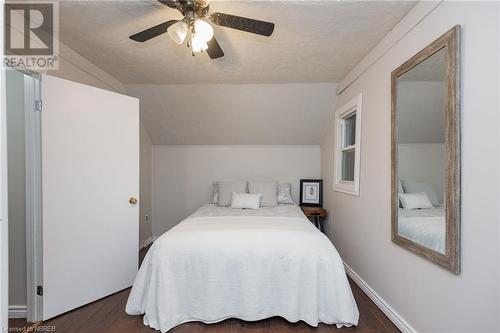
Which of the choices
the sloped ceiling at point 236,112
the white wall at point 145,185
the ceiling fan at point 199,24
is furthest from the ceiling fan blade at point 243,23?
the white wall at point 145,185

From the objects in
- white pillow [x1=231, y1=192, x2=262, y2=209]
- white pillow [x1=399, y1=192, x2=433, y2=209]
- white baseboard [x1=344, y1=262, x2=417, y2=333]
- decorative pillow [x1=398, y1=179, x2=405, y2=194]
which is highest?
decorative pillow [x1=398, y1=179, x2=405, y2=194]

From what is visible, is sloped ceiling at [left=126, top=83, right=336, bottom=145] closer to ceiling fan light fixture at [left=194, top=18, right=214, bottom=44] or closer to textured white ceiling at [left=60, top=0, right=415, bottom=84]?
textured white ceiling at [left=60, top=0, right=415, bottom=84]

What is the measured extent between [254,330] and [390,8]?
254 cm

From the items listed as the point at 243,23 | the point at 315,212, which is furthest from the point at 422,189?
the point at 315,212

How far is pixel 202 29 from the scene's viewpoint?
1.48 m

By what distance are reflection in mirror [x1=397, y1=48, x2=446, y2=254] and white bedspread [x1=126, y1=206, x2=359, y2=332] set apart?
62 centimetres

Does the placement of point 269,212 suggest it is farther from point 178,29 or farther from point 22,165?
point 22,165

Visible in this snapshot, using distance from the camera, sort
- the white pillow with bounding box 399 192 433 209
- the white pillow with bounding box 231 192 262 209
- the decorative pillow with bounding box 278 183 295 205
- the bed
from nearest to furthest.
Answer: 1. the bed
2. the white pillow with bounding box 399 192 433 209
3. the white pillow with bounding box 231 192 262 209
4. the decorative pillow with bounding box 278 183 295 205

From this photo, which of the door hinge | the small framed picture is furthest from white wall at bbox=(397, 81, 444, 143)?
the door hinge

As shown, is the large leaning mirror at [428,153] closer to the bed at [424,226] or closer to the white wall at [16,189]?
the bed at [424,226]

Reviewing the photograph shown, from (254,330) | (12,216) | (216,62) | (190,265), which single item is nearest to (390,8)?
(216,62)

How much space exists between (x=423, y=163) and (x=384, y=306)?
1.23m

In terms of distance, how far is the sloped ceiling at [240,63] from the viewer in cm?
168

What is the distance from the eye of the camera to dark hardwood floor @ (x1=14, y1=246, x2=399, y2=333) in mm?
1695
